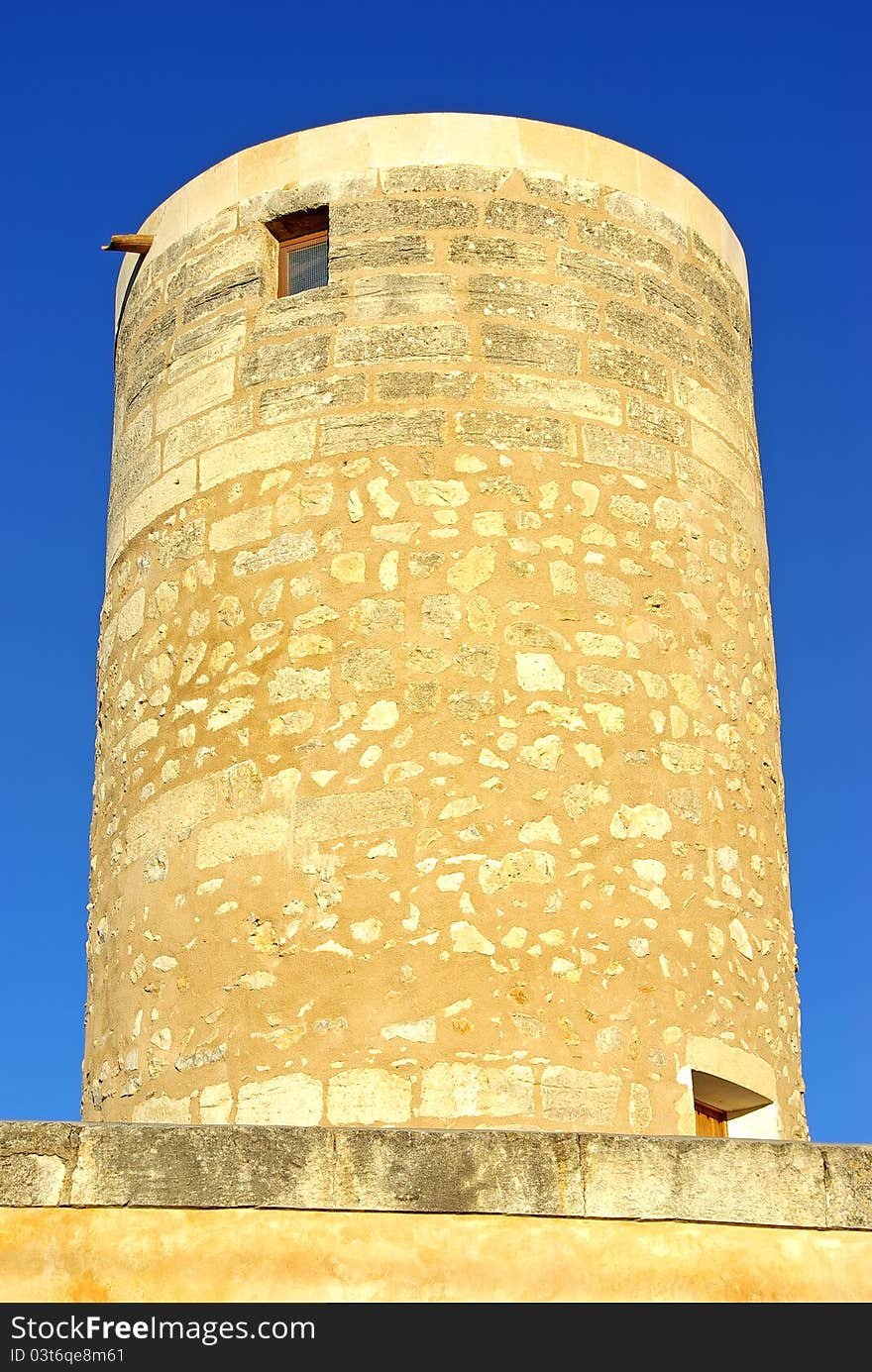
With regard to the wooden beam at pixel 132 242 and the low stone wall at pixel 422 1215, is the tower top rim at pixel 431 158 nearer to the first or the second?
the wooden beam at pixel 132 242

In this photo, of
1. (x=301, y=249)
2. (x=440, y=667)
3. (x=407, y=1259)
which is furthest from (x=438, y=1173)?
(x=301, y=249)

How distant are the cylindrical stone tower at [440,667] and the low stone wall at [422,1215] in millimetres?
1485

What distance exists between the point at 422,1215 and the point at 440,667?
257cm

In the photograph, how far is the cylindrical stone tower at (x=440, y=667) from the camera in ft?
22.0

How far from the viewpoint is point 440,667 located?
278 inches

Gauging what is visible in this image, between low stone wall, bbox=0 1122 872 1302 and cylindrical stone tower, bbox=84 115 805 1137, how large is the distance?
1485mm

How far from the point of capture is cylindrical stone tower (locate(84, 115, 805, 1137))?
6.71m

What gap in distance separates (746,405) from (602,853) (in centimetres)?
255

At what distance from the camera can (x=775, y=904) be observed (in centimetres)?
768

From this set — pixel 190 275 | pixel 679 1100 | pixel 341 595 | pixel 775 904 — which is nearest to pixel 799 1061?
pixel 775 904

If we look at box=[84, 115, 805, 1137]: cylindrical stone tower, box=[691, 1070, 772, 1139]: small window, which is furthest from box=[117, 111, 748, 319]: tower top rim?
box=[691, 1070, 772, 1139]: small window

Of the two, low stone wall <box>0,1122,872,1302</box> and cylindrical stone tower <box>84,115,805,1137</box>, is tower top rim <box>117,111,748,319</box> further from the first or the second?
low stone wall <box>0,1122,872,1302</box>

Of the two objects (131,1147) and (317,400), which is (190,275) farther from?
(131,1147)

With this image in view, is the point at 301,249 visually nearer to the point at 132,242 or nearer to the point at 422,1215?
the point at 132,242
